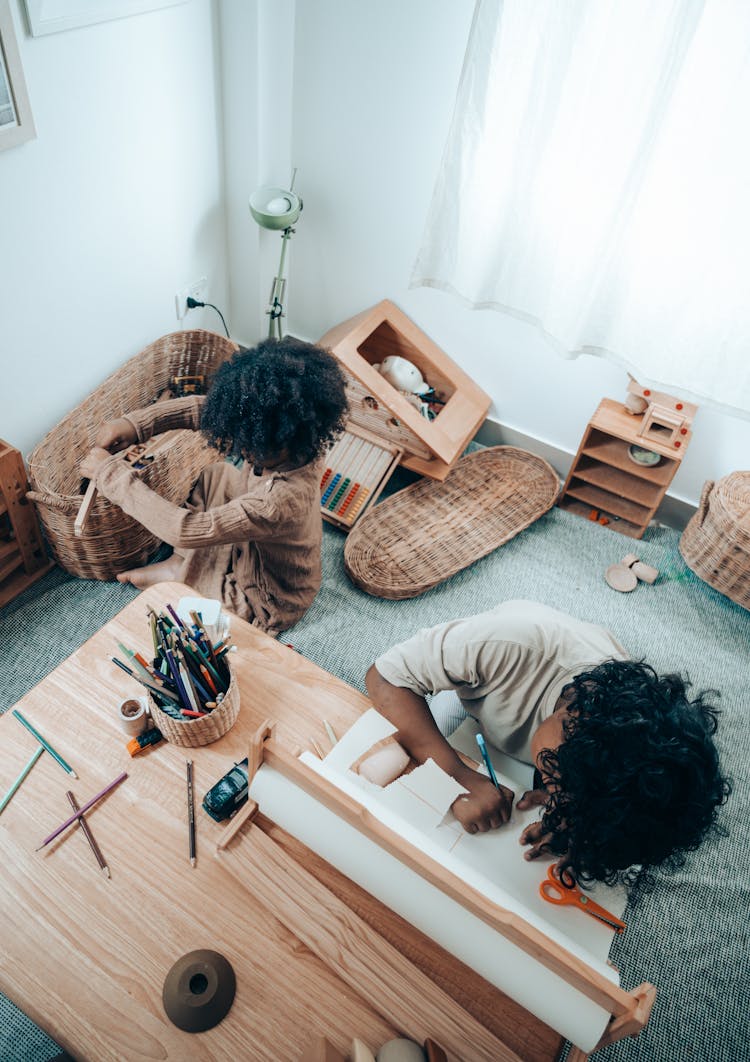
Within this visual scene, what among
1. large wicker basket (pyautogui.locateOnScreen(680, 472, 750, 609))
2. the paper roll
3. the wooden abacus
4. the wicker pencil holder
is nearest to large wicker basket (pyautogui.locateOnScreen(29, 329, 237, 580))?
the wooden abacus

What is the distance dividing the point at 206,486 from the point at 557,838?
1503 millimetres

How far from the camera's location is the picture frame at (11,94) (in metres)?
1.66

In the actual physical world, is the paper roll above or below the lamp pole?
above

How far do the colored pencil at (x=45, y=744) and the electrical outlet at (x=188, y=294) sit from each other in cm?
189

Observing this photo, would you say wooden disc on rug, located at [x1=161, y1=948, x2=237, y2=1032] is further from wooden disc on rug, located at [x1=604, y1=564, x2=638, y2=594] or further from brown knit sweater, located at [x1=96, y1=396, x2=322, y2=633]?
wooden disc on rug, located at [x1=604, y1=564, x2=638, y2=594]

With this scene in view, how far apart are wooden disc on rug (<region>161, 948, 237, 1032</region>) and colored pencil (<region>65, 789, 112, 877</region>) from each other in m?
0.19

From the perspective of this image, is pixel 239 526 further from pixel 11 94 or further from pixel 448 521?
pixel 11 94

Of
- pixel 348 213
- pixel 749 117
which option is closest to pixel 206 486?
pixel 348 213

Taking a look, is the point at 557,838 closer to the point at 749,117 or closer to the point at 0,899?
the point at 0,899

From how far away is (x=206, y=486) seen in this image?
219 centimetres

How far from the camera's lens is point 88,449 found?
241 centimetres

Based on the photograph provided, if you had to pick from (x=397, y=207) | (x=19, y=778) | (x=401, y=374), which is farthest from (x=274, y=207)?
(x=19, y=778)

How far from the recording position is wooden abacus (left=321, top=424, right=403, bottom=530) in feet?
8.64

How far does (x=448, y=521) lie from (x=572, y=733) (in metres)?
1.59
